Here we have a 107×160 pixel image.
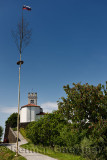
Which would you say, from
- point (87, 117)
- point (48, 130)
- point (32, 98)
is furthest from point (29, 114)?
point (87, 117)

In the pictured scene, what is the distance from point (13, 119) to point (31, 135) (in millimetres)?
51143

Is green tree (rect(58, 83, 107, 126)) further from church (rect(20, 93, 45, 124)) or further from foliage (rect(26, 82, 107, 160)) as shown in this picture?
church (rect(20, 93, 45, 124))

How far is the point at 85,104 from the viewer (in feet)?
57.2

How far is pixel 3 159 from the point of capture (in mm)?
18969

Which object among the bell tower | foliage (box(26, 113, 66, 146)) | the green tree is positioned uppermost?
the bell tower

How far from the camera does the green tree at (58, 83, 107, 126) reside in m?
17.2

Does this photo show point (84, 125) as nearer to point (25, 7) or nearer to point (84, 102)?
point (84, 102)

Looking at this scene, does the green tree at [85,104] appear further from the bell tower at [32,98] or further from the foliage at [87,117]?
the bell tower at [32,98]

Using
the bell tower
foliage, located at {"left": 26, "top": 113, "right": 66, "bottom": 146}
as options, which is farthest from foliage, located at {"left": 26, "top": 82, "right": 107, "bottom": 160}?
the bell tower

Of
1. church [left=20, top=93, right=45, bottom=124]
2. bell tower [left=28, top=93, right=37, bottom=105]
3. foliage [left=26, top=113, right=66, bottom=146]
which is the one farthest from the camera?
bell tower [left=28, top=93, right=37, bottom=105]

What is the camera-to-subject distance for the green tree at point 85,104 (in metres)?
17.2

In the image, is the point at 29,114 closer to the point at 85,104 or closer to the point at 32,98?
the point at 32,98

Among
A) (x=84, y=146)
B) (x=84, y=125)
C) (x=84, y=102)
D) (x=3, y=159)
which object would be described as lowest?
(x=3, y=159)

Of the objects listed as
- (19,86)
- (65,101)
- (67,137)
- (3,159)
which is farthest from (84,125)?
(3,159)
